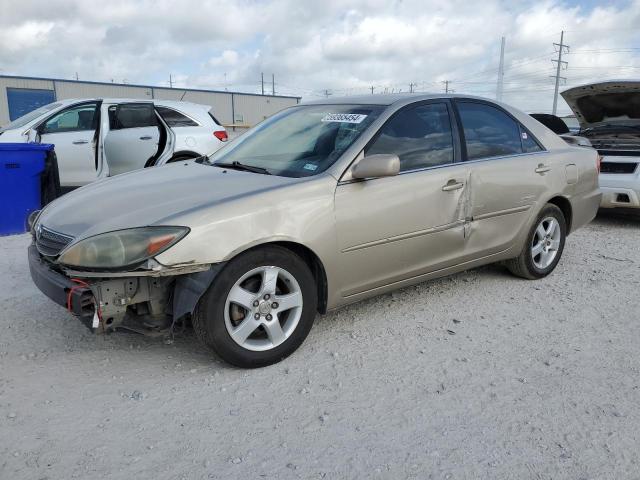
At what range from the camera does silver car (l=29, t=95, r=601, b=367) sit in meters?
2.76

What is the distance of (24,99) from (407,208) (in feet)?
114

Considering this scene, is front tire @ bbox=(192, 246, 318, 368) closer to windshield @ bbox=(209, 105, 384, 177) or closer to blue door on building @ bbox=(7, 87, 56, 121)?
windshield @ bbox=(209, 105, 384, 177)

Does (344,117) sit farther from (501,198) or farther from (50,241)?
(50,241)

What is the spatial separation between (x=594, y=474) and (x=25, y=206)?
618cm

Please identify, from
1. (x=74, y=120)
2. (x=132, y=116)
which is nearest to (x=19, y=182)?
(x=74, y=120)

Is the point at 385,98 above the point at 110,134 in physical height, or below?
above

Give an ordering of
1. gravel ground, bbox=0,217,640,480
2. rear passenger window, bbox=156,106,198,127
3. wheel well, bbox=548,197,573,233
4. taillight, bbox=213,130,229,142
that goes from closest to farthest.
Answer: gravel ground, bbox=0,217,640,480 → wheel well, bbox=548,197,573,233 → rear passenger window, bbox=156,106,198,127 → taillight, bbox=213,130,229,142

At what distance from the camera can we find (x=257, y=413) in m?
2.62

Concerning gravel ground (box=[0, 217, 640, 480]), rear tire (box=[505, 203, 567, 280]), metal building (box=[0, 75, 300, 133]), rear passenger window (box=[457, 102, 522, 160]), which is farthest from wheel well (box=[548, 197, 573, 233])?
metal building (box=[0, 75, 300, 133])

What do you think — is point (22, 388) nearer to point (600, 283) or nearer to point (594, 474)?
point (594, 474)

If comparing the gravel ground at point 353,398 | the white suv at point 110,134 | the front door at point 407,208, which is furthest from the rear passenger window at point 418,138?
the white suv at point 110,134

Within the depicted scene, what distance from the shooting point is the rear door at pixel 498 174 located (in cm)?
397

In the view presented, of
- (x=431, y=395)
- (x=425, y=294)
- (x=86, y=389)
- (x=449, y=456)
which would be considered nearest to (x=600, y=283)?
(x=425, y=294)

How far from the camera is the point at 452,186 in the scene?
3764 mm
